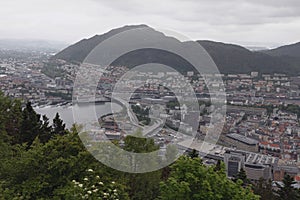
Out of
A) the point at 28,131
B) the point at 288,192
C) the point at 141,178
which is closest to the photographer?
the point at 141,178

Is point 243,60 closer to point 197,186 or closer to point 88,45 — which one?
point 88,45

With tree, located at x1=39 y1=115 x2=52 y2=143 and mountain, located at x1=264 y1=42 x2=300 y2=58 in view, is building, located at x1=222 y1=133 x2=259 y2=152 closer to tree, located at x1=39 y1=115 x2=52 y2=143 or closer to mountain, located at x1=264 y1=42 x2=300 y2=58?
tree, located at x1=39 y1=115 x2=52 y2=143

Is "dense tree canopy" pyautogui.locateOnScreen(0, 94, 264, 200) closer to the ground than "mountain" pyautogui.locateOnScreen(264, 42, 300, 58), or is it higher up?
closer to the ground

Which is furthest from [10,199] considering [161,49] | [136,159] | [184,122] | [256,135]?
[256,135]

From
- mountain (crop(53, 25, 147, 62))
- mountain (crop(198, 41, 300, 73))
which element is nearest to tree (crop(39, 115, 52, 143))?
mountain (crop(53, 25, 147, 62))

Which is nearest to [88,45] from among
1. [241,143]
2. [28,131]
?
[241,143]

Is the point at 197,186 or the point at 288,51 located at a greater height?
the point at 288,51

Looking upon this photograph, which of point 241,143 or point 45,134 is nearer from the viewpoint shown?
point 45,134

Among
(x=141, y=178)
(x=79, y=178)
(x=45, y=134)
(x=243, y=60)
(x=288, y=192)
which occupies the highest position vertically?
(x=243, y=60)

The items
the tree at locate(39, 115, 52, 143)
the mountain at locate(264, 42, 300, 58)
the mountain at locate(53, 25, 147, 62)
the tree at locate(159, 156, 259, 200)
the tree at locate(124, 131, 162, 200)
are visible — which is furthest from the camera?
the mountain at locate(264, 42, 300, 58)
